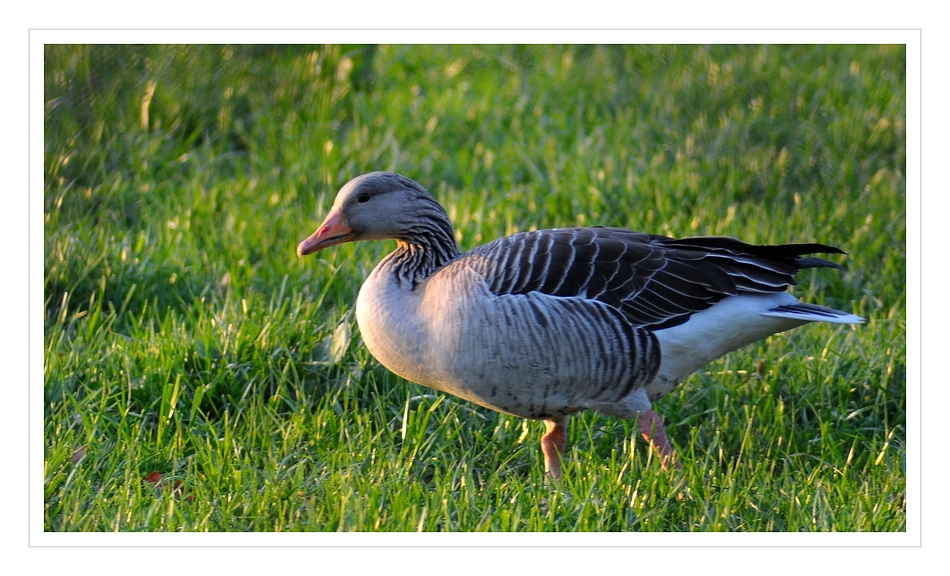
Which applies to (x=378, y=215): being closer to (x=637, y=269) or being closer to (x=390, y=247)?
(x=637, y=269)

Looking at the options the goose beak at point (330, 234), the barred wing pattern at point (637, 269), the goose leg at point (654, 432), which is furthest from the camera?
the goose beak at point (330, 234)

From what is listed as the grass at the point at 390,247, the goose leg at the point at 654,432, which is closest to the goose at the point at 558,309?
the goose leg at the point at 654,432

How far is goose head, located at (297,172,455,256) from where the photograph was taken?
15.1ft

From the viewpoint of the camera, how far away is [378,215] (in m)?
4.65

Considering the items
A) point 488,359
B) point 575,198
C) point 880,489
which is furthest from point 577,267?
point 575,198

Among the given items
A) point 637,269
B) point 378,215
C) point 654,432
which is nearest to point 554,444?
point 654,432

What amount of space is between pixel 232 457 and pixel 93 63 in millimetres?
3863

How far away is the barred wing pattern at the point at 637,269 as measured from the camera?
4.34 metres

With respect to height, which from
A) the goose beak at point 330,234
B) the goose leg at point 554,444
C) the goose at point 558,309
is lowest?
the goose leg at point 554,444

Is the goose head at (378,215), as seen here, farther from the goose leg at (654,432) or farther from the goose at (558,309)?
the goose leg at (654,432)

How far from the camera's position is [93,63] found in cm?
694

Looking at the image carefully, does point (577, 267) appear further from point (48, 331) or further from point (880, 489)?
point (48, 331)

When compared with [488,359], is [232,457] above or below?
below

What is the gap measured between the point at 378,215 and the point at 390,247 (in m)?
1.87
